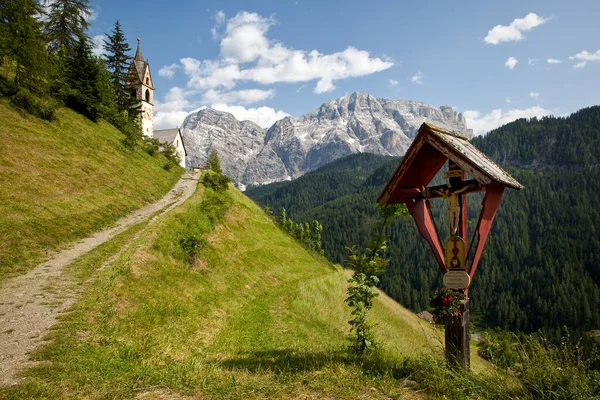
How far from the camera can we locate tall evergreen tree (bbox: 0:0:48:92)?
23453mm

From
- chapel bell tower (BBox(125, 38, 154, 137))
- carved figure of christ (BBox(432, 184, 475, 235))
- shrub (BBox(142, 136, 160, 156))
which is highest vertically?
chapel bell tower (BBox(125, 38, 154, 137))

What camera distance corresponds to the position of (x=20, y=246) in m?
13.6

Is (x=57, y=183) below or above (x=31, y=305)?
above

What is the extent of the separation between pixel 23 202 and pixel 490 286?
7877 inches

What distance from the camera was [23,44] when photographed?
23.5m

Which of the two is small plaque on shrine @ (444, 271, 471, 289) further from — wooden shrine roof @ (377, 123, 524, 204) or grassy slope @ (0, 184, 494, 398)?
wooden shrine roof @ (377, 123, 524, 204)

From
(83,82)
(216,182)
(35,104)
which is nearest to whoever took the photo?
(35,104)

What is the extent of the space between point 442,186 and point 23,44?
30.2m

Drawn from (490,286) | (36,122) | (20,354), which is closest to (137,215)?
(36,122)

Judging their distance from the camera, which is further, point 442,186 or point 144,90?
point 144,90

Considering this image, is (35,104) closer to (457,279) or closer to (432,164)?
(432,164)

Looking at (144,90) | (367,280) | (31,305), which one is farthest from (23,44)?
(144,90)

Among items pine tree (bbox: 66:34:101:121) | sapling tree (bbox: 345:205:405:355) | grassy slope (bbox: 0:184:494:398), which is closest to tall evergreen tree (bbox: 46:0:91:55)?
pine tree (bbox: 66:34:101:121)

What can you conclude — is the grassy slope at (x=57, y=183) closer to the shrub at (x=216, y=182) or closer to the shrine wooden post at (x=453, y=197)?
the shrub at (x=216, y=182)
